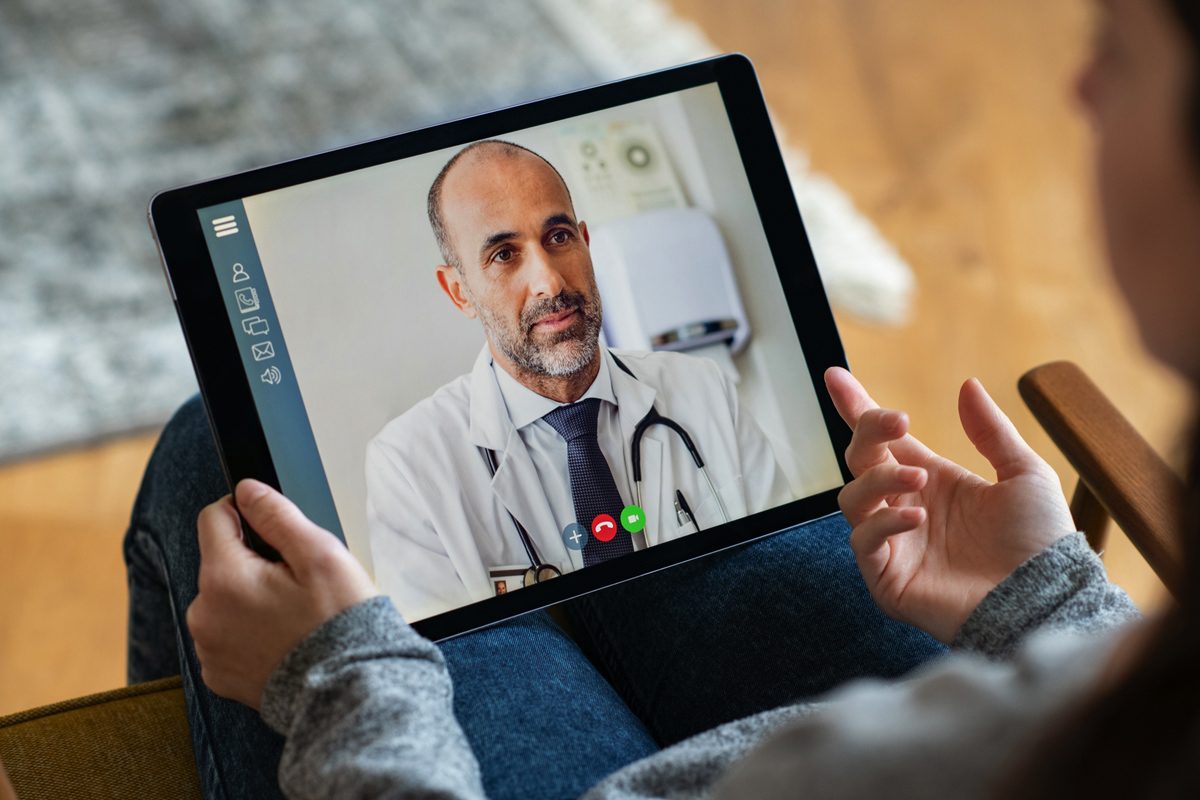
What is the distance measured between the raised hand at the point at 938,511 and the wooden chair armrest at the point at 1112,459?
65mm

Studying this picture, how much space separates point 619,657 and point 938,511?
0.25m

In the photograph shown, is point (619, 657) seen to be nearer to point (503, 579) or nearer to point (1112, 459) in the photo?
point (503, 579)

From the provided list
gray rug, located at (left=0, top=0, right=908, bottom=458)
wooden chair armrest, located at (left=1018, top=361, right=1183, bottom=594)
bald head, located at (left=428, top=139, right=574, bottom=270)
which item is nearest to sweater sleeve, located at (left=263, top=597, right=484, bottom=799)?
bald head, located at (left=428, top=139, right=574, bottom=270)

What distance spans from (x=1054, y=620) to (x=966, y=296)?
1.08 m

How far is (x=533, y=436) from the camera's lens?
68cm

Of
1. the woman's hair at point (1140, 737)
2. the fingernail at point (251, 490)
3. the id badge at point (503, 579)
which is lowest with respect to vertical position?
the woman's hair at point (1140, 737)

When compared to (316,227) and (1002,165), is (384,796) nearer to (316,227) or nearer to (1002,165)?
(316,227)

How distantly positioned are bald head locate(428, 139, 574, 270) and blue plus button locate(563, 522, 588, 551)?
0.18 metres

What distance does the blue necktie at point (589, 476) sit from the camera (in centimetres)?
67

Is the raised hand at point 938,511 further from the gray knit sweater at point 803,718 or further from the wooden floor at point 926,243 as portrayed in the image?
the wooden floor at point 926,243

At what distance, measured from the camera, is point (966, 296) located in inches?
62.8

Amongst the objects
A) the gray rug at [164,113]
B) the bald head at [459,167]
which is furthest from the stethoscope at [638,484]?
the gray rug at [164,113]

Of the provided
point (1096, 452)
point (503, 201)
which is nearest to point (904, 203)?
point (1096, 452)

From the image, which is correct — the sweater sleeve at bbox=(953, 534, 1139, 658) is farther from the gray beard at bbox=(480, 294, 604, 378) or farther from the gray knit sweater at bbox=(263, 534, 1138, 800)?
the gray beard at bbox=(480, 294, 604, 378)
